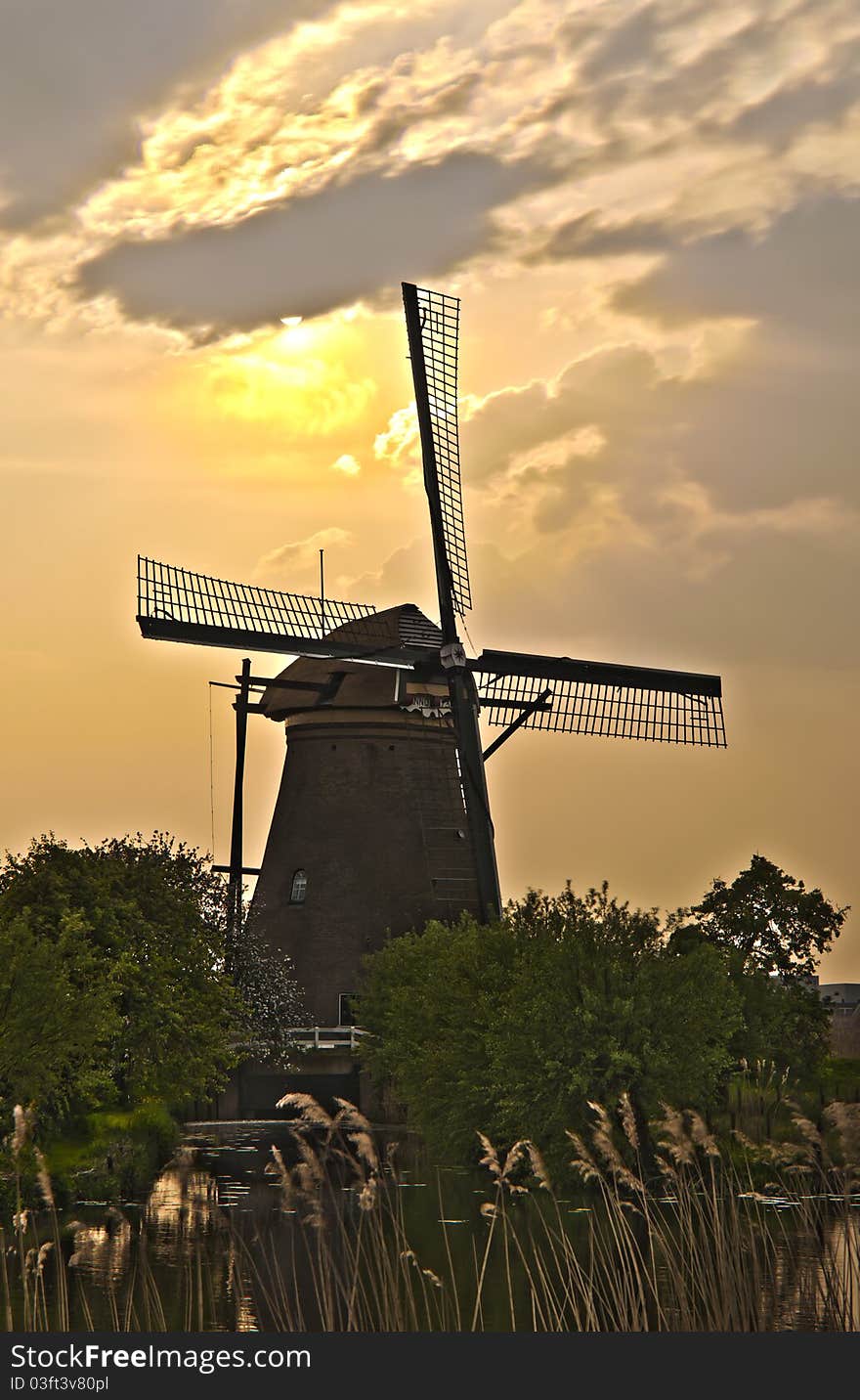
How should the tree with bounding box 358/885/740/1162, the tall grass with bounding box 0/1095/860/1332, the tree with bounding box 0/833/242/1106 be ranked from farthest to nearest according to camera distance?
the tree with bounding box 0/833/242/1106 < the tree with bounding box 358/885/740/1162 < the tall grass with bounding box 0/1095/860/1332

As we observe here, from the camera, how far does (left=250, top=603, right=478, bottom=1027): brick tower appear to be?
54062mm

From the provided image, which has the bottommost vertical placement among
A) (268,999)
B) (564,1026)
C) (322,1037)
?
(564,1026)

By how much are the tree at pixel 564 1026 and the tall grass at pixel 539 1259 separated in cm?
105

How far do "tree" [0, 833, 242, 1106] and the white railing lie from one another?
6.36m

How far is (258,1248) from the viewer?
25.2 metres

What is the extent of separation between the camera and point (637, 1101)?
30438 mm

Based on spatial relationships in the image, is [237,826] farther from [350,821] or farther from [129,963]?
[129,963]

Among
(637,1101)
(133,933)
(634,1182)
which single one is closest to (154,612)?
(133,933)

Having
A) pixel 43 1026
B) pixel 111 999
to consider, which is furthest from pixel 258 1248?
pixel 111 999

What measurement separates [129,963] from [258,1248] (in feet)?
44.8

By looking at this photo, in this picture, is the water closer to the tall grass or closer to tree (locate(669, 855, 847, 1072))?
the tall grass

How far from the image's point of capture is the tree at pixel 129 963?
34250mm

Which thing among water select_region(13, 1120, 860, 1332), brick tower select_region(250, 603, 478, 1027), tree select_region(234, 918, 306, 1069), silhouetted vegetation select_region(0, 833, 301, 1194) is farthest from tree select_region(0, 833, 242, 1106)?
brick tower select_region(250, 603, 478, 1027)

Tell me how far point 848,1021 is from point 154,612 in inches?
1809
